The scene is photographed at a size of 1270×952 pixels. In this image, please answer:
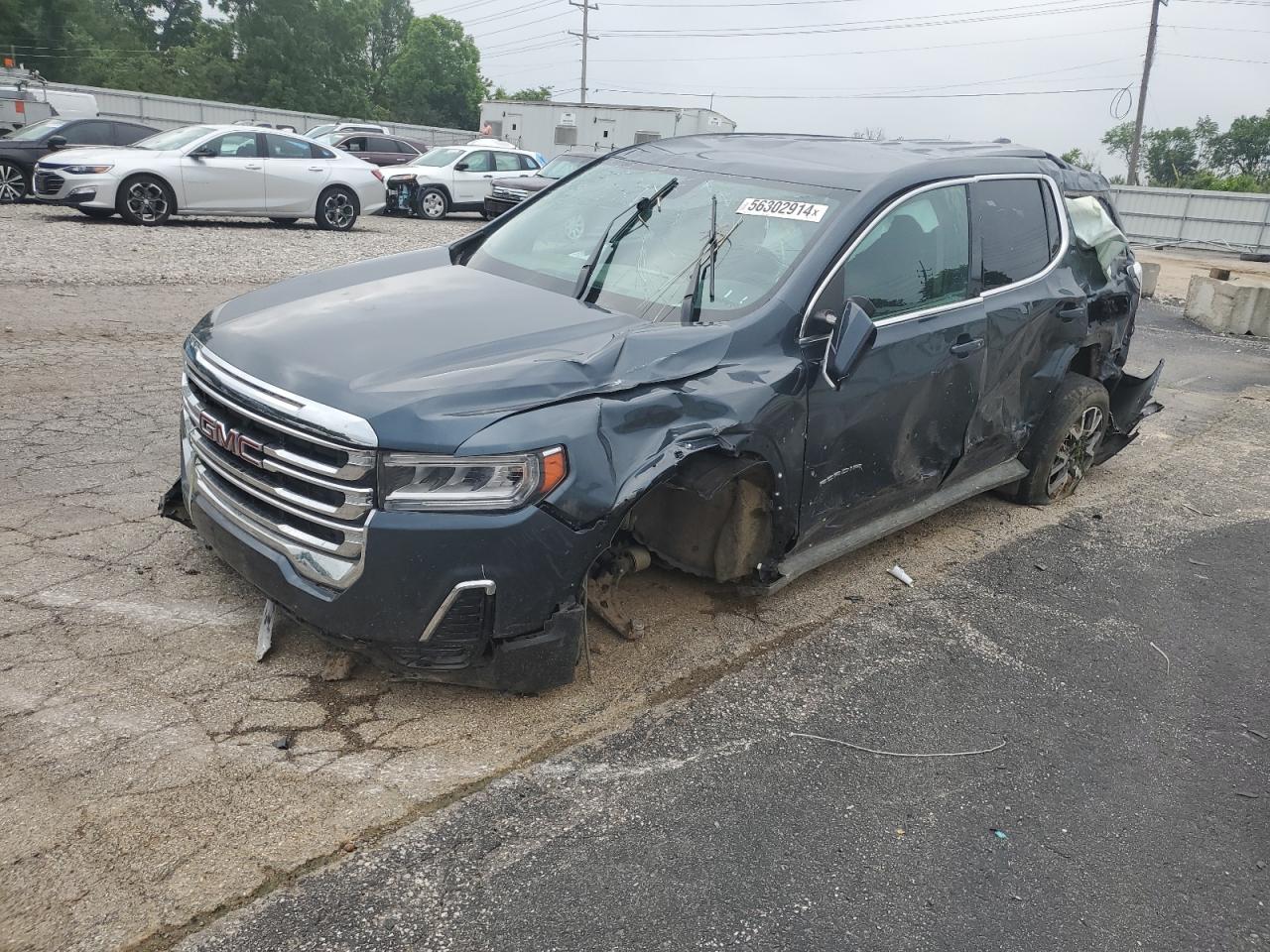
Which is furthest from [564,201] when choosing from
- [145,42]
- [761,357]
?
[145,42]

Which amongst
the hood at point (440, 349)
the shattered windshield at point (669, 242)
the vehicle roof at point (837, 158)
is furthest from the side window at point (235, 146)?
the hood at point (440, 349)

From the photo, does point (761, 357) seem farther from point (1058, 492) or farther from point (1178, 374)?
point (1178, 374)

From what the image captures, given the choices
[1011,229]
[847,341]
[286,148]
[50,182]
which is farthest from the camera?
[286,148]

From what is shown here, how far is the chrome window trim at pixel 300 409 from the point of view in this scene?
3.04 meters

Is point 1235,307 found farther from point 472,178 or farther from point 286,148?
point 472,178

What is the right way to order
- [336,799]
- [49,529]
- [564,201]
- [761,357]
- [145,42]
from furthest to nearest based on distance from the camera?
[145,42] → [564,201] → [49,529] → [761,357] → [336,799]

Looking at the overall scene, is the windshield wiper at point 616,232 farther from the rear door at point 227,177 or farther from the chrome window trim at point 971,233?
the rear door at point 227,177

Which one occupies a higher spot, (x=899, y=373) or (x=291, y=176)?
(x=291, y=176)

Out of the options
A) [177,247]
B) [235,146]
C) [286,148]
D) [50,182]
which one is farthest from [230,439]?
[286,148]

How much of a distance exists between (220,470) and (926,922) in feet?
8.75

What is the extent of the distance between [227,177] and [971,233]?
1311 centimetres

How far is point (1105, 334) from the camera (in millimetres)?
5820

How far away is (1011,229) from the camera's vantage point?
5.10m

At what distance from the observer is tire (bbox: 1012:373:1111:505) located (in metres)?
5.66
